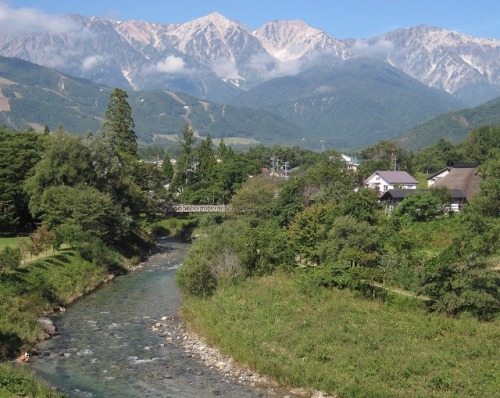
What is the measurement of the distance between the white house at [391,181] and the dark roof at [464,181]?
12913mm

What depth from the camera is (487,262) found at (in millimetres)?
28344

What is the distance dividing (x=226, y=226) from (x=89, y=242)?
12272mm

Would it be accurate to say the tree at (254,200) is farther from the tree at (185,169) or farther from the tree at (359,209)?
the tree at (185,169)

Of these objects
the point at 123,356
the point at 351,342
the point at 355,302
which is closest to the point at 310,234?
the point at 355,302

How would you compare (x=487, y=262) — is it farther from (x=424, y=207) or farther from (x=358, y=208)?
(x=424, y=207)

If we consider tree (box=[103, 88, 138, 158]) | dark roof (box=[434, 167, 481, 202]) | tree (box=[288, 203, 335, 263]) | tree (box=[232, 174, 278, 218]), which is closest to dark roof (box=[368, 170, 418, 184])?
dark roof (box=[434, 167, 481, 202])

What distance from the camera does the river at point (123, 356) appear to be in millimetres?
23250

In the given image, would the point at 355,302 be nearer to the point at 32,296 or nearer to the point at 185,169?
the point at 32,296

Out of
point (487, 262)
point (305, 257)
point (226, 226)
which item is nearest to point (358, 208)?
point (305, 257)

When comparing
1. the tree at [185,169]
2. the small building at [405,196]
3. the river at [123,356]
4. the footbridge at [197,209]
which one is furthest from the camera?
the tree at [185,169]

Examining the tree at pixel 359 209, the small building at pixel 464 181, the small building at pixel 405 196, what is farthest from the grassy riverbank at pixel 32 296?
the small building at pixel 464 181

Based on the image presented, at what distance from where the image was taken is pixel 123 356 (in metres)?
27.1

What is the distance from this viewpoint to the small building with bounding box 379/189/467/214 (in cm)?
6347

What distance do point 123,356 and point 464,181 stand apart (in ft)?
170
